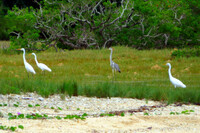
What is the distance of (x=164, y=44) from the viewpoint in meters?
31.2

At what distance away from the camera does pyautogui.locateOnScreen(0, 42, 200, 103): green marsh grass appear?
1295 centimetres

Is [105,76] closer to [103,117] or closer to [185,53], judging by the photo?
[185,53]

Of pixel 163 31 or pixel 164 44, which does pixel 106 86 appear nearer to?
pixel 163 31

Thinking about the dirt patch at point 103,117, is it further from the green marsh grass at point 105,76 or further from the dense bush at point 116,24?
the dense bush at point 116,24

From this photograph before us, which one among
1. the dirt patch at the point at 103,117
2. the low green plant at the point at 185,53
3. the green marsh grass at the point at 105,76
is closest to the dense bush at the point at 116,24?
the green marsh grass at the point at 105,76

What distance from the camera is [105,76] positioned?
1941 centimetres

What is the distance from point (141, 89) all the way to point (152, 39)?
17.7 m

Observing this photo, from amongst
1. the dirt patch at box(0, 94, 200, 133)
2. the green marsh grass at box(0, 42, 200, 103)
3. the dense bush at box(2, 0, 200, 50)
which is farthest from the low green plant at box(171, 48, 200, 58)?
the dirt patch at box(0, 94, 200, 133)

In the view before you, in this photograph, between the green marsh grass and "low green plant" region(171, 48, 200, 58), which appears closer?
the green marsh grass

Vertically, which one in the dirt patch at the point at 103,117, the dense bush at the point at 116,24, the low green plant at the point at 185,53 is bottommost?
the dirt patch at the point at 103,117

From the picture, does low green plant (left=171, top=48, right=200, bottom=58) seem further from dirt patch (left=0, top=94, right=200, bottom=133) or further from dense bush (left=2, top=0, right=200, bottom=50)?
dirt patch (left=0, top=94, right=200, bottom=133)

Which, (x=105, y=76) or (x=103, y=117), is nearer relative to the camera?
(x=103, y=117)

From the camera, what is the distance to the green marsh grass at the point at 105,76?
12945 mm

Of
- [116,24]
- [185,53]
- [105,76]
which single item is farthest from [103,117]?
[116,24]
